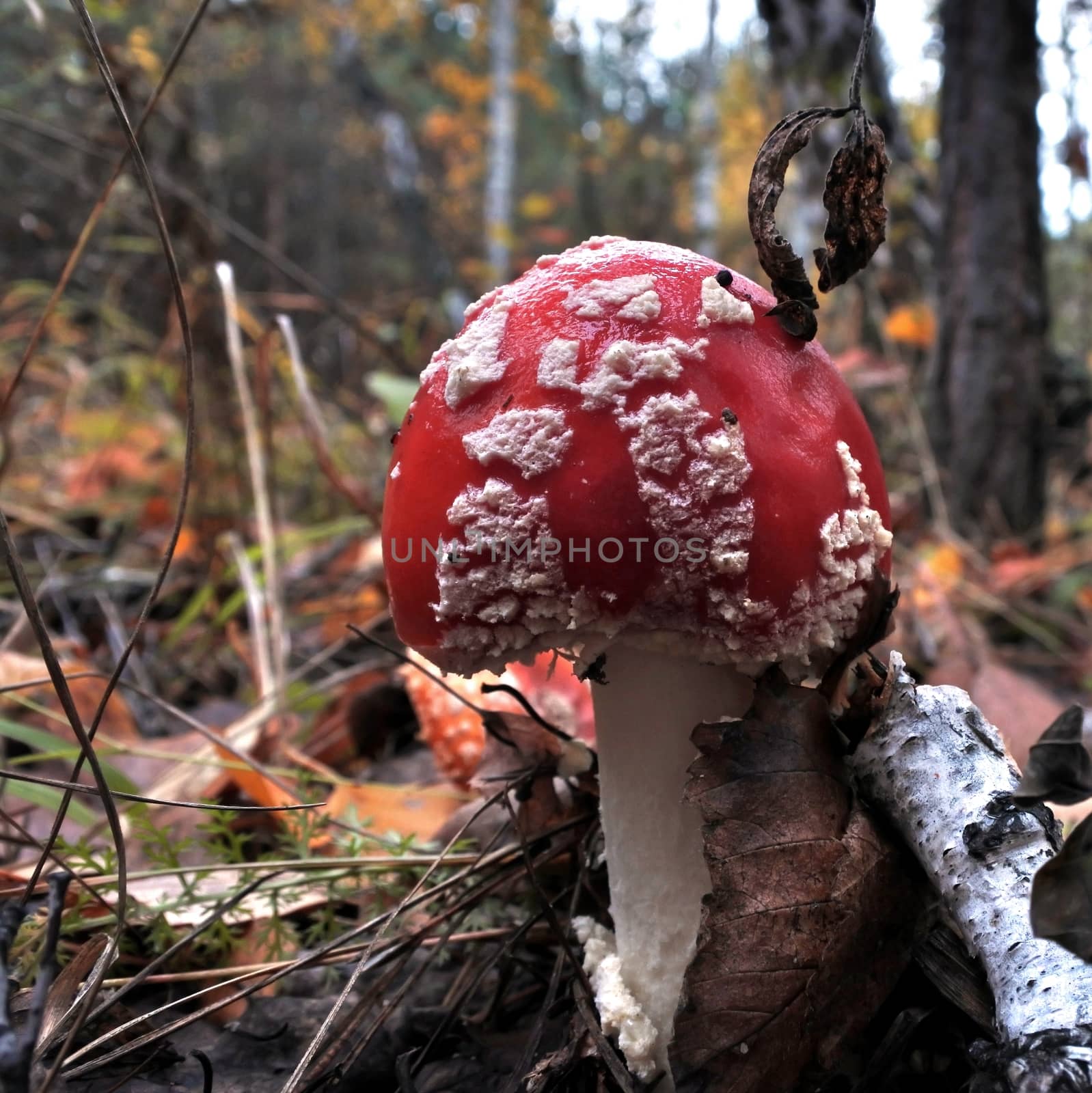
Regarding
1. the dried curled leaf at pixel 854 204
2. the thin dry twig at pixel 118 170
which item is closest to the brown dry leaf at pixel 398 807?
the thin dry twig at pixel 118 170

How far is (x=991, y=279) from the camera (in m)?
3.61

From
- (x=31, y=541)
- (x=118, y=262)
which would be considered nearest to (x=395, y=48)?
(x=118, y=262)

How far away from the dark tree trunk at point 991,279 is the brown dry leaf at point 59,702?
3.32m

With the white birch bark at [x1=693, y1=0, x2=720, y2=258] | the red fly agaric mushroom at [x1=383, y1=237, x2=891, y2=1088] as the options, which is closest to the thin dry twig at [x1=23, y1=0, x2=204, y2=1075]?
the red fly agaric mushroom at [x1=383, y1=237, x2=891, y2=1088]

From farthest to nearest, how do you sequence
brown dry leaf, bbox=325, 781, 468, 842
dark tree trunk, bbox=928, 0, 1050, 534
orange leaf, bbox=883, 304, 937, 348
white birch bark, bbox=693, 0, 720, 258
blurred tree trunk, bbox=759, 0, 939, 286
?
white birch bark, bbox=693, 0, 720, 258, orange leaf, bbox=883, 304, 937, 348, blurred tree trunk, bbox=759, 0, 939, 286, dark tree trunk, bbox=928, 0, 1050, 534, brown dry leaf, bbox=325, 781, 468, 842

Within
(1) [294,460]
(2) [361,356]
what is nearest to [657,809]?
(1) [294,460]

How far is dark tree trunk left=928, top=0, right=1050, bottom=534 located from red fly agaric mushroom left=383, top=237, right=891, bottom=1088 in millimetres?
2793

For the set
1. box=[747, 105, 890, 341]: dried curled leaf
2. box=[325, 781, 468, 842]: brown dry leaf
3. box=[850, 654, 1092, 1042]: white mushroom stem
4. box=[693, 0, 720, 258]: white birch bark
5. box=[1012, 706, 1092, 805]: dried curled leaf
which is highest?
box=[693, 0, 720, 258]: white birch bark

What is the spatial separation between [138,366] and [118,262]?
37.7 inches

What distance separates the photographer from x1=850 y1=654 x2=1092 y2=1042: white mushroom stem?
0.98m

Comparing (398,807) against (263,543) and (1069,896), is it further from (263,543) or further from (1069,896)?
(1069,896)

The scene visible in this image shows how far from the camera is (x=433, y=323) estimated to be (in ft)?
24.0

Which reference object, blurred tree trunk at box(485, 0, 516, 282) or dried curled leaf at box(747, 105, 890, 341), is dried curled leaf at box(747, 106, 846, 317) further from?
blurred tree trunk at box(485, 0, 516, 282)

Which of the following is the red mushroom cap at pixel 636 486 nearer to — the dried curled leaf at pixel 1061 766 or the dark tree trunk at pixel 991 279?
the dried curled leaf at pixel 1061 766
